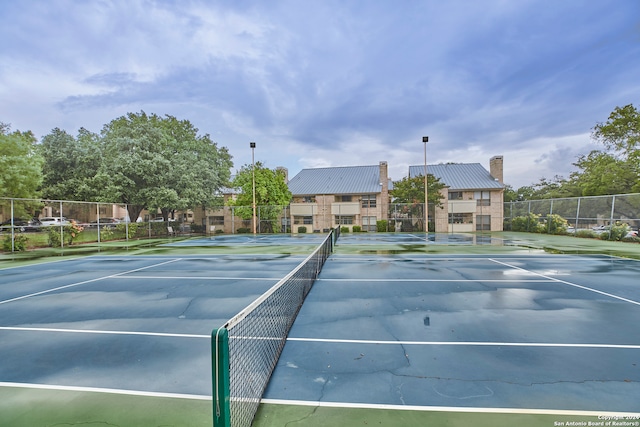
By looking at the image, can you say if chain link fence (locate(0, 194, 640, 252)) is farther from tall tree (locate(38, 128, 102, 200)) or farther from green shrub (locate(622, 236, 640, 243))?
tall tree (locate(38, 128, 102, 200))

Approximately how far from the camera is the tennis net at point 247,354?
256 centimetres

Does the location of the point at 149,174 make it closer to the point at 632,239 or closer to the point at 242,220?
the point at 242,220

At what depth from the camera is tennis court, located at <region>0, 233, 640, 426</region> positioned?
342cm

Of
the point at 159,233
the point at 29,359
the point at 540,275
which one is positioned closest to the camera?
the point at 29,359

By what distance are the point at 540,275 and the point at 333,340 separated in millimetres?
8663

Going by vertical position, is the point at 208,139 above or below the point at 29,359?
above

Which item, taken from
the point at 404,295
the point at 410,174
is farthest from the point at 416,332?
the point at 410,174

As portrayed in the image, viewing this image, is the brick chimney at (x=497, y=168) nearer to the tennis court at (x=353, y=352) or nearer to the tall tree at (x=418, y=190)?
the tall tree at (x=418, y=190)

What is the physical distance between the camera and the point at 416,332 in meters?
5.61

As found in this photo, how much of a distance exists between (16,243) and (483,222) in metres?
42.0

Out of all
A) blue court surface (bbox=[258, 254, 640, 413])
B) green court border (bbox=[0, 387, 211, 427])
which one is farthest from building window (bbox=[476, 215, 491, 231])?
green court border (bbox=[0, 387, 211, 427])

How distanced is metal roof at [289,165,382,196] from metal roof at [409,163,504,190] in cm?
589

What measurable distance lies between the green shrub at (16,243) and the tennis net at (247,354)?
21.5 metres

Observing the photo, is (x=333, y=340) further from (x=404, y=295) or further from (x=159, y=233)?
(x=159, y=233)
